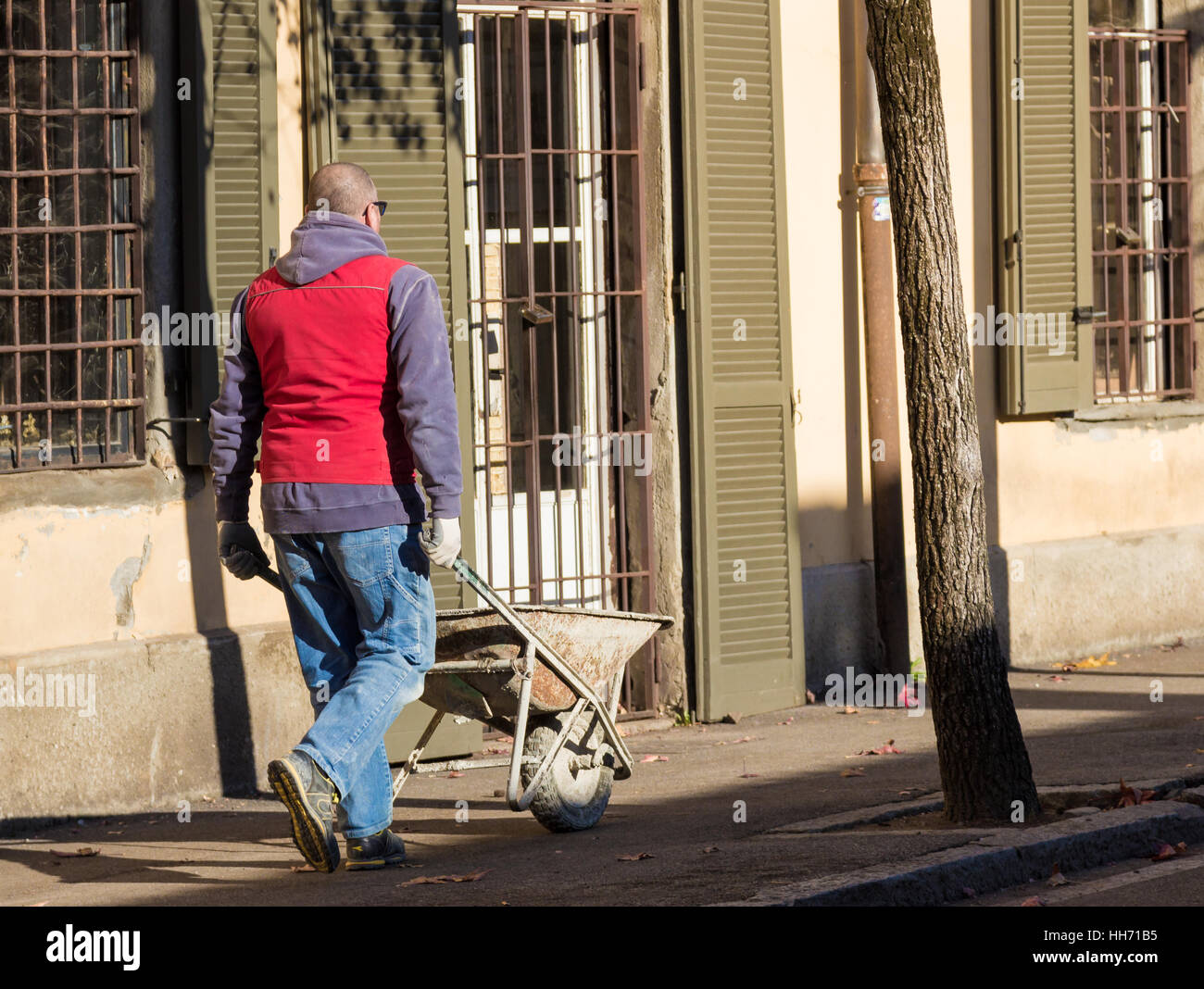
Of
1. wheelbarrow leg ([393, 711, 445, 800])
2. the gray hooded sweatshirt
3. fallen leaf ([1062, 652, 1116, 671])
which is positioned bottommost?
fallen leaf ([1062, 652, 1116, 671])

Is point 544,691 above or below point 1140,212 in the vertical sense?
below

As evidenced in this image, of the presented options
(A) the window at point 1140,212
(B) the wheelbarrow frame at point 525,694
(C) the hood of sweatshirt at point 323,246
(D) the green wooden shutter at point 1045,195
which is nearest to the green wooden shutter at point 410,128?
(B) the wheelbarrow frame at point 525,694

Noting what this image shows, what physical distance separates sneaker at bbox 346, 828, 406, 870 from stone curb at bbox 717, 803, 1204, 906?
1432mm

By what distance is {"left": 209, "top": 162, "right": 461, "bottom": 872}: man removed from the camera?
219 inches

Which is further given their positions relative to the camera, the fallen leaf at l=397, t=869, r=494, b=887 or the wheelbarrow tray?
the wheelbarrow tray

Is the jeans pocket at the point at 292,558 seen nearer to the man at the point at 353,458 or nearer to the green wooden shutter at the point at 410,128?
the man at the point at 353,458

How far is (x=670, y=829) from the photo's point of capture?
6543mm

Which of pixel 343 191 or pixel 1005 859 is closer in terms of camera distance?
pixel 1005 859

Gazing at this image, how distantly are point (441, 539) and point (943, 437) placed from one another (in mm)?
1752

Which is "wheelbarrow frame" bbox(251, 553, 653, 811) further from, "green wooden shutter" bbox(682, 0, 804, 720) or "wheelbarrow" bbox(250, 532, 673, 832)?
"green wooden shutter" bbox(682, 0, 804, 720)

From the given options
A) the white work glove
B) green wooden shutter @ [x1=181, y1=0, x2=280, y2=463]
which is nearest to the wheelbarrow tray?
the white work glove

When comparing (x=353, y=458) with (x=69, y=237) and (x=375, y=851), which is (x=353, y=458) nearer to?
(x=375, y=851)

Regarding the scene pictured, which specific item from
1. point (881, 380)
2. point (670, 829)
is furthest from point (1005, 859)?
point (881, 380)

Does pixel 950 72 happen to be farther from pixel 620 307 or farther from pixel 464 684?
pixel 464 684
